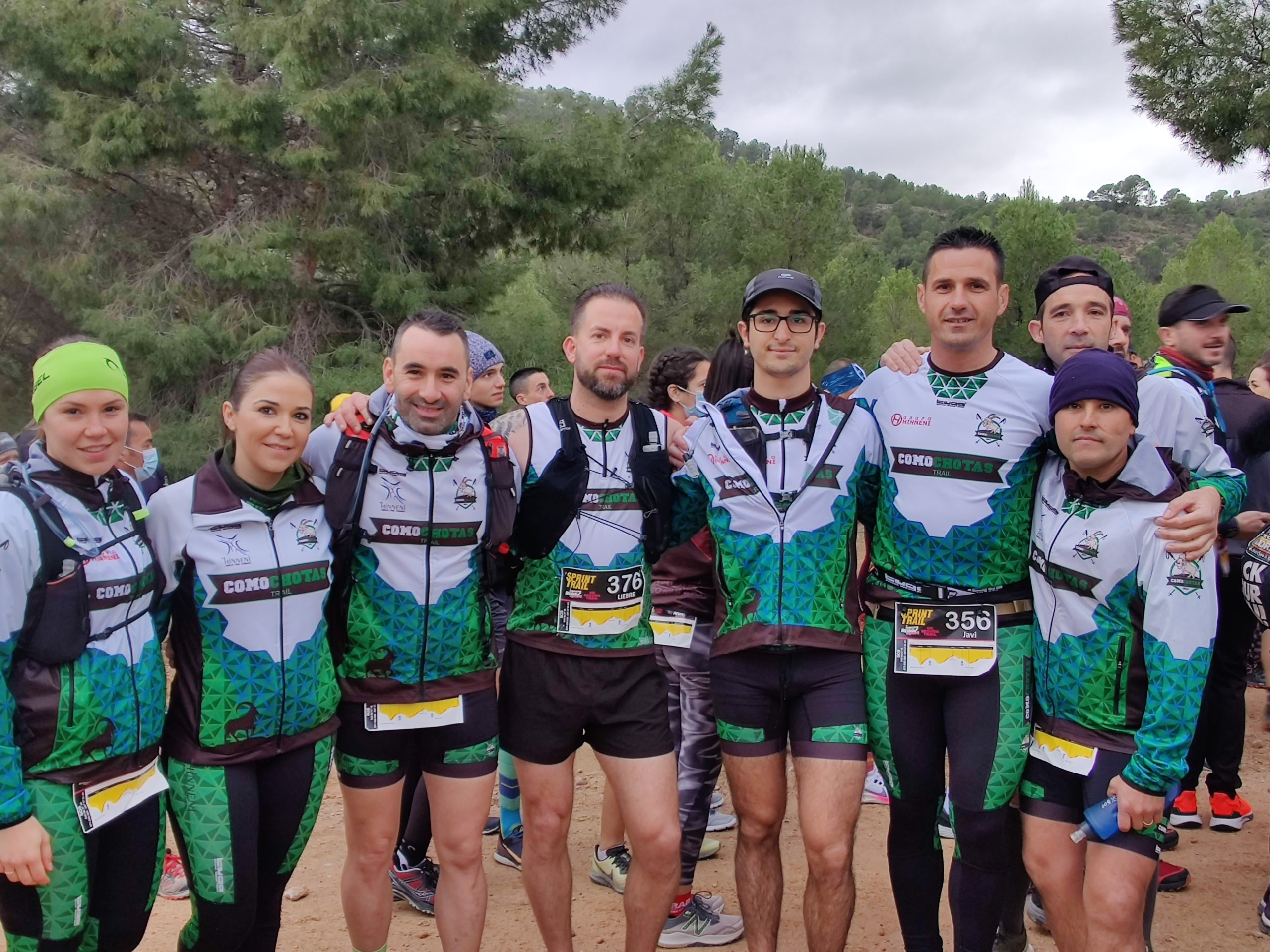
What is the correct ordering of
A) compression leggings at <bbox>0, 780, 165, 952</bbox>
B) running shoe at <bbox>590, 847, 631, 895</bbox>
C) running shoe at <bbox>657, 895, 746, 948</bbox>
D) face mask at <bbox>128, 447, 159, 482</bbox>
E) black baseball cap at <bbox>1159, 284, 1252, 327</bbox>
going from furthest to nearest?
face mask at <bbox>128, 447, 159, 482</bbox>
running shoe at <bbox>590, 847, 631, 895</bbox>
black baseball cap at <bbox>1159, 284, 1252, 327</bbox>
running shoe at <bbox>657, 895, 746, 948</bbox>
compression leggings at <bbox>0, 780, 165, 952</bbox>

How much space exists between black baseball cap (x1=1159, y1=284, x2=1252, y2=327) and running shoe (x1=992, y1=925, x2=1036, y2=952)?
8.80 feet

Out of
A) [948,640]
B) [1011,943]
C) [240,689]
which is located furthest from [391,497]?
[1011,943]

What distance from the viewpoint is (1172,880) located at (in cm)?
403

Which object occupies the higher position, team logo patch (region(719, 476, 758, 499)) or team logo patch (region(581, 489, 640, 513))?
team logo patch (region(719, 476, 758, 499))

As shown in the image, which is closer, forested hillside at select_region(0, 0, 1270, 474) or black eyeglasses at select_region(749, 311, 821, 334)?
black eyeglasses at select_region(749, 311, 821, 334)

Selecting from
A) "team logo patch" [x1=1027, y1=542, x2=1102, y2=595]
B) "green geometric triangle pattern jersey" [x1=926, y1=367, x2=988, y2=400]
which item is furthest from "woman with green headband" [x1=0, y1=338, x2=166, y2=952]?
"team logo patch" [x1=1027, y1=542, x2=1102, y2=595]

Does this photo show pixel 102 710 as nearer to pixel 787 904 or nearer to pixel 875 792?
pixel 787 904

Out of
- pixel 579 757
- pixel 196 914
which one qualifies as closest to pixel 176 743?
pixel 196 914

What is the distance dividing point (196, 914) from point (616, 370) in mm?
2134

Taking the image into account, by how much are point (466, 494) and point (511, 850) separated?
227 centimetres

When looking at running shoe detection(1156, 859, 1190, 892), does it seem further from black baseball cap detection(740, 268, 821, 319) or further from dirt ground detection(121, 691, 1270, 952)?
black baseball cap detection(740, 268, 821, 319)

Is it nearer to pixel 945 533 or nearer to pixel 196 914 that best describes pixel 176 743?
pixel 196 914

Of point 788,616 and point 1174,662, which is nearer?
point 1174,662

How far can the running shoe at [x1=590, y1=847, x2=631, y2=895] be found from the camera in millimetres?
4160
